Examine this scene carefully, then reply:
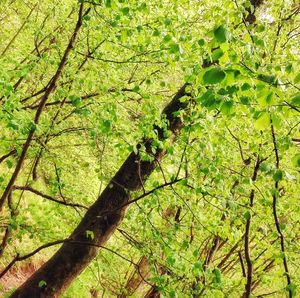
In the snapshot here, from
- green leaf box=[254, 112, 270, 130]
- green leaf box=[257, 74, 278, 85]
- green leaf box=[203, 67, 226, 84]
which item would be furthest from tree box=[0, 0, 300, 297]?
green leaf box=[203, 67, 226, 84]

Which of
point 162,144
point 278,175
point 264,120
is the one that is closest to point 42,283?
point 162,144

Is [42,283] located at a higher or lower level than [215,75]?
lower

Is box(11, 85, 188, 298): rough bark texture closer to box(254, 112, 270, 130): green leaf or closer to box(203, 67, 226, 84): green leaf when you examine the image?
box(254, 112, 270, 130): green leaf

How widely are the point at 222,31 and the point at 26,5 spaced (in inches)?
356

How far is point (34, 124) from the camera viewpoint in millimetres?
4832

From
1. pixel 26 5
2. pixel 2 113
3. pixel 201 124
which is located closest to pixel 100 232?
pixel 2 113

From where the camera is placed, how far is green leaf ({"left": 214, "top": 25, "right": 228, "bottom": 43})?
232 centimetres

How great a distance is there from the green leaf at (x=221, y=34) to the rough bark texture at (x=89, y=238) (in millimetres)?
3182

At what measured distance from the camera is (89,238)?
5766 millimetres

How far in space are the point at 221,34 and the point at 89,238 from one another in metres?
4.17

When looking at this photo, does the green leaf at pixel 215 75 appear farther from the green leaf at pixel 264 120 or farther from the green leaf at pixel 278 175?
the green leaf at pixel 278 175

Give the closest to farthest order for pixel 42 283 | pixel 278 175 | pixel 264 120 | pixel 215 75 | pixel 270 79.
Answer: pixel 215 75, pixel 270 79, pixel 264 120, pixel 278 175, pixel 42 283

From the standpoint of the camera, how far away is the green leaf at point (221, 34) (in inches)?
91.2

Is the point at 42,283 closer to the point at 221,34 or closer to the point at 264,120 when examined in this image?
the point at 264,120
